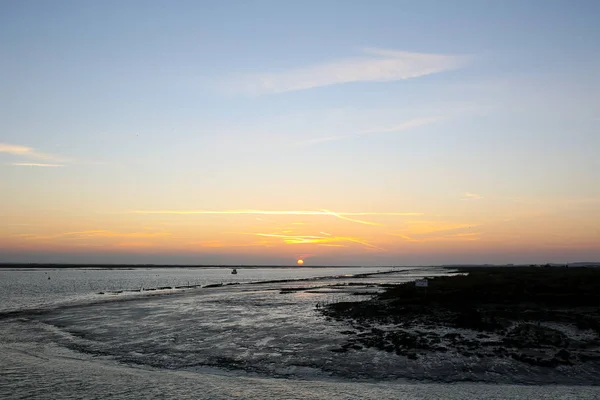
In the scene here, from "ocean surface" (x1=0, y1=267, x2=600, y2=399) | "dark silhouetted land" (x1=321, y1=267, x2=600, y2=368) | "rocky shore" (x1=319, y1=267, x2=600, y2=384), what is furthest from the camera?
"dark silhouetted land" (x1=321, y1=267, x2=600, y2=368)

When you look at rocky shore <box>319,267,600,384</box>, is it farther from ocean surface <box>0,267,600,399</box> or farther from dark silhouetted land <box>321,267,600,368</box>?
ocean surface <box>0,267,600,399</box>

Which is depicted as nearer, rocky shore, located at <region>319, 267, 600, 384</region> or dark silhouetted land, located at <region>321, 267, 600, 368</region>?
rocky shore, located at <region>319, 267, 600, 384</region>

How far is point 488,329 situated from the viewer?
30.1 m

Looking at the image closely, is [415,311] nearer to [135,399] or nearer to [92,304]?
[135,399]

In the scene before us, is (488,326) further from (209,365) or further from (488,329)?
(209,365)

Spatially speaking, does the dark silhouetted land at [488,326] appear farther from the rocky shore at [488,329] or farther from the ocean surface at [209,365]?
the ocean surface at [209,365]

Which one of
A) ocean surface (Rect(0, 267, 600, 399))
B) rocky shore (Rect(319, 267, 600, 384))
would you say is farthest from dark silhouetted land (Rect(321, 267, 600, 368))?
ocean surface (Rect(0, 267, 600, 399))

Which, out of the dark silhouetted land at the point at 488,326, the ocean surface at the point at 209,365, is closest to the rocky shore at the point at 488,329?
the dark silhouetted land at the point at 488,326

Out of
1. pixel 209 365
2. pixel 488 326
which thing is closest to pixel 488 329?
pixel 488 326

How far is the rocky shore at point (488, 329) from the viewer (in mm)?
22438

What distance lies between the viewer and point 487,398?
1630 centimetres

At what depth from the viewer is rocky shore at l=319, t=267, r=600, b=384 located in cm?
2244

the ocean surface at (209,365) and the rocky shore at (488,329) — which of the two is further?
the rocky shore at (488,329)

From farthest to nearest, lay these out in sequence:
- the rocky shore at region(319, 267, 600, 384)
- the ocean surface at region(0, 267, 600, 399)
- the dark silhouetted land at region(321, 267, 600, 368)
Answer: the dark silhouetted land at region(321, 267, 600, 368) → the rocky shore at region(319, 267, 600, 384) → the ocean surface at region(0, 267, 600, 399)
